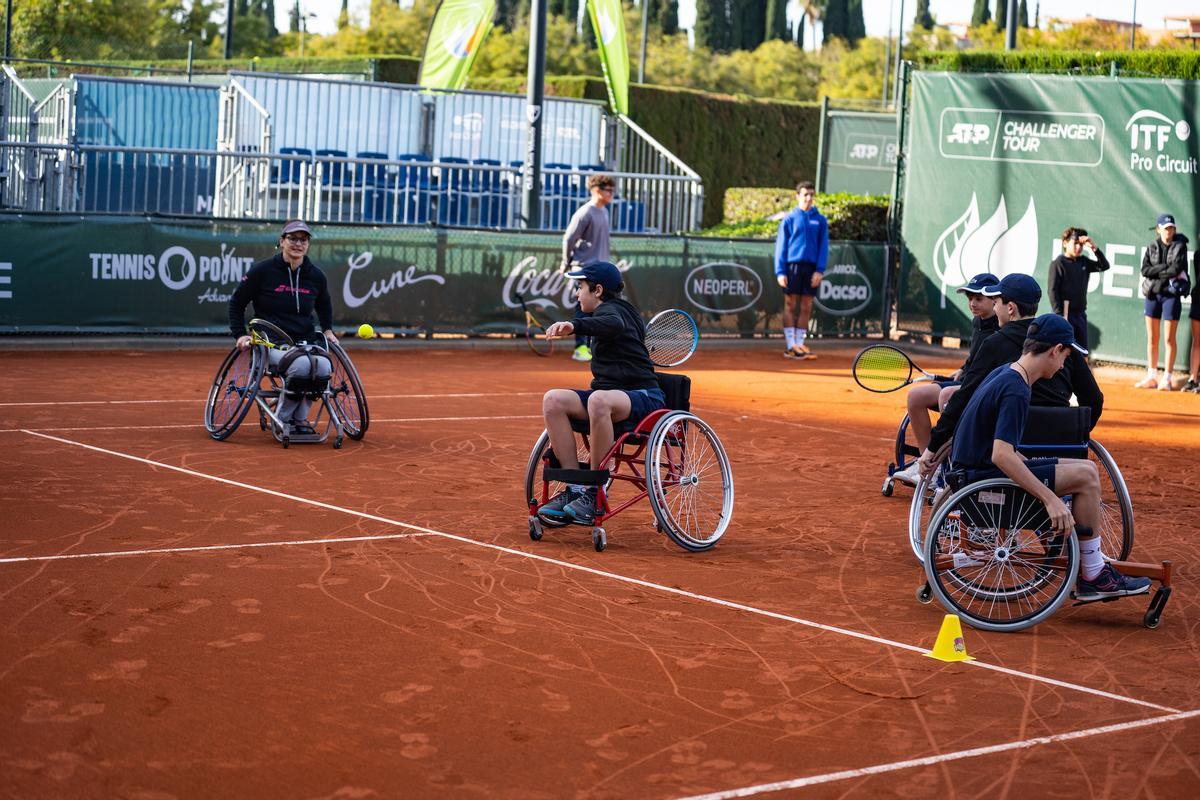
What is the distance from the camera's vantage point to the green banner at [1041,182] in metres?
18.2

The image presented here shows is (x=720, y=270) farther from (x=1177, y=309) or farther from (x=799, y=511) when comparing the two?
(x=799, y=511)

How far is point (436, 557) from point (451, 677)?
1.99 meters

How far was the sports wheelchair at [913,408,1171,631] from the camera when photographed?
670 cm

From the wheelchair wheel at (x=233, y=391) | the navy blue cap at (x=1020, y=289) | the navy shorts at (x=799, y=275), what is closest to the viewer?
the navy blue cap at (x=1020, y=289)

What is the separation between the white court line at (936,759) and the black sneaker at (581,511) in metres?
3.31

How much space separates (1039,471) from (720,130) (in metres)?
33.1

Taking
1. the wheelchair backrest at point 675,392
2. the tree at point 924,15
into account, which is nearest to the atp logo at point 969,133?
the wheelchair backrest at point 675,392

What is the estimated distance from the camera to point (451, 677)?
5.74 meters

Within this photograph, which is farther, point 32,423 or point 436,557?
point 32,423

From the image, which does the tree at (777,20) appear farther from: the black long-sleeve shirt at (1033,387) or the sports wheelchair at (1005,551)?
the sports wheelchair at (1005,551)

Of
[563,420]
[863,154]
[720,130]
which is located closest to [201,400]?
[563,420]

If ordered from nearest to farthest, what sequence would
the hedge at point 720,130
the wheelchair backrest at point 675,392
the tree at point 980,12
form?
the wheelchair backrest at point 675,392 < the hedge at point 720,130 < the tree at point 980,12

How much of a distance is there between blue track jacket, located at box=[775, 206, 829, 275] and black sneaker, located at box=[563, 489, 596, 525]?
1111cm

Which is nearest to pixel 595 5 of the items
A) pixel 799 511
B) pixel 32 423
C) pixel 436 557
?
pixel 32 423
